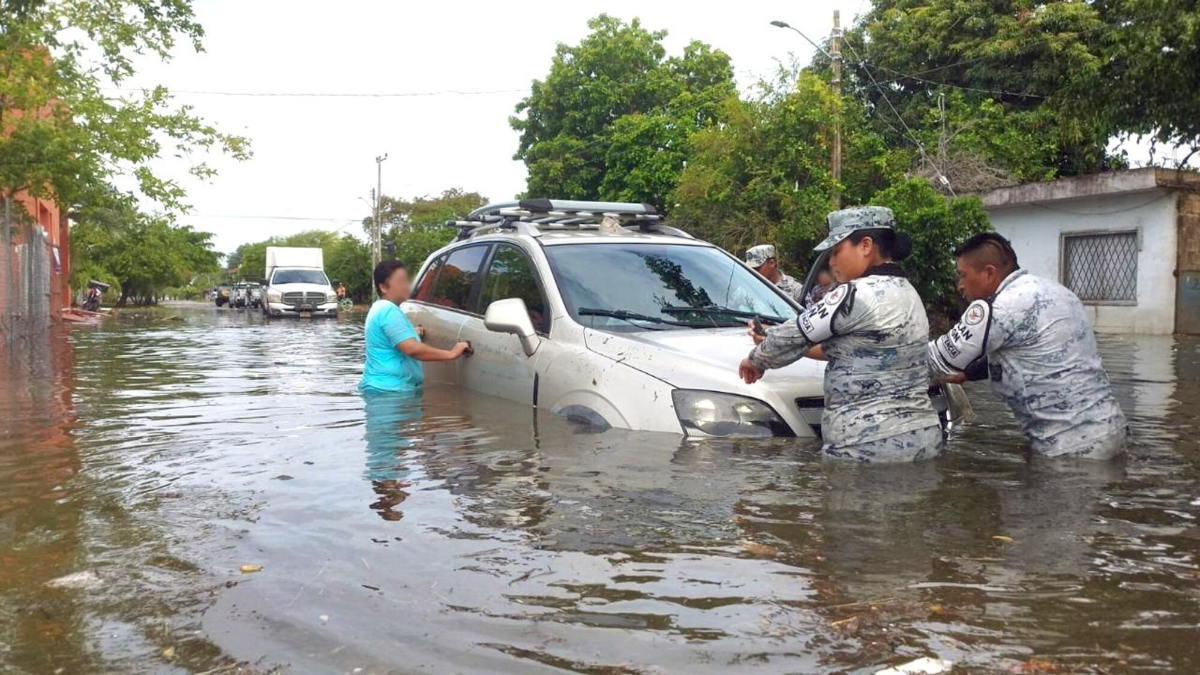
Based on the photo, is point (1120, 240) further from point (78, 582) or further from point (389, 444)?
point (78, 582)

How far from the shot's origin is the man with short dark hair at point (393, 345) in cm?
685

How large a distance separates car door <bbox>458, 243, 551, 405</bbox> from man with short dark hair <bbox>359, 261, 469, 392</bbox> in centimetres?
16

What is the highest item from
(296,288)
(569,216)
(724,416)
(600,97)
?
(600,97)

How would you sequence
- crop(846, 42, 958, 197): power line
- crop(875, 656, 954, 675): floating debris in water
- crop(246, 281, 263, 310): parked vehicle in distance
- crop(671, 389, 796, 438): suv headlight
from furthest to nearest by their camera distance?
1. crop(246, 281, 263, 310): parked vehicle in distance
2. crop(846, 42, 958, 197): power line
3. crop(671, 389, 796, 438): suv headlight
4. crop(875, 656, 954, 675): floating debris in water

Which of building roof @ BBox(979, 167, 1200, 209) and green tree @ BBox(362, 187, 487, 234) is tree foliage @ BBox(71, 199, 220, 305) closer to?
green tree @ BBox(362, 187, 487, 234)

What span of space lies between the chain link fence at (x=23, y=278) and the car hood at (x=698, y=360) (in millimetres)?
16985

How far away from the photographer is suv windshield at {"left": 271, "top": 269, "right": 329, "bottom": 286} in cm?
3619

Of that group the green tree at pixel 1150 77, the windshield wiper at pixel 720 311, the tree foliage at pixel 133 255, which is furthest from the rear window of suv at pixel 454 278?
the tree foliage at pixel 133 255

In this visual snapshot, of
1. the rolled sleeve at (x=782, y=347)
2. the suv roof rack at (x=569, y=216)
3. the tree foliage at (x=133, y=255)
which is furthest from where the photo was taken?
the tree foliage at (x=133, y=255)

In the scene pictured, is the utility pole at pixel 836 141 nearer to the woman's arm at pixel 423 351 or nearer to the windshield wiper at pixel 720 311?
the woman's arm at pixel 423 351

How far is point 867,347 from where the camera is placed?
14.8 feet

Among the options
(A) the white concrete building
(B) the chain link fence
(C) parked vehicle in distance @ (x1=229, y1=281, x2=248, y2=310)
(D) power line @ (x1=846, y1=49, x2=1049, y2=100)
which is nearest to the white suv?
(B) the chain link fence

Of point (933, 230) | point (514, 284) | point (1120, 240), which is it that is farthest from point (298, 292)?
point (514, 284)

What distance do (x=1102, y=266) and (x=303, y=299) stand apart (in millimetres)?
24254
